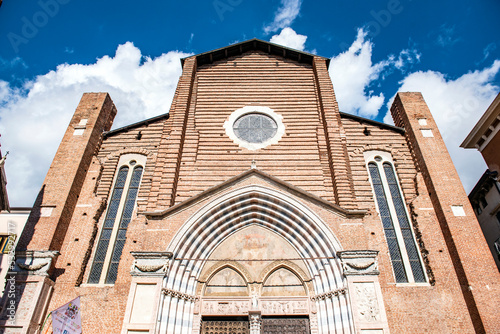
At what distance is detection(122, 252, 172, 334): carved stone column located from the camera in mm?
8930

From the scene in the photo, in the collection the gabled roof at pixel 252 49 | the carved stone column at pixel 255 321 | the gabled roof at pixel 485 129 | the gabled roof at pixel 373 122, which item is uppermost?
the gabled roof at pixel 252 49

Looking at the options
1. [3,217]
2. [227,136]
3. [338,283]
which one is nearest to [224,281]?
[338,283]

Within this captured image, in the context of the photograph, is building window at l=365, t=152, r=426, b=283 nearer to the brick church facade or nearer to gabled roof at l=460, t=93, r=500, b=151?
the brick church facade

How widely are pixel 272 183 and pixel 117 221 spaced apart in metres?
5.63

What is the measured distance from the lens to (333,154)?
13.1 metres

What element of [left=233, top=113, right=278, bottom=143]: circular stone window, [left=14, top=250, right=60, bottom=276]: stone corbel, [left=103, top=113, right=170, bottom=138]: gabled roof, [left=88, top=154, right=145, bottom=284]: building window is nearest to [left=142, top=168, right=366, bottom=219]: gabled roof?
[left=88, top=154, right=145, bottom=284]: building window

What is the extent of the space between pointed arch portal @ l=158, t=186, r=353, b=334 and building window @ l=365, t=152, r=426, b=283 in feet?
8.72

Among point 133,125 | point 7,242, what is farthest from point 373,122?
Result: point 7,242

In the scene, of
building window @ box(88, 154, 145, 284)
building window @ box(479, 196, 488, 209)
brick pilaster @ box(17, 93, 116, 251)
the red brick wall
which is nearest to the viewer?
brick pilaster @ box(17, 93, 116, 251)

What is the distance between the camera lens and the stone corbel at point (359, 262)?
9500 mm

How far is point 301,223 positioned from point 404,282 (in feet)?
12.2

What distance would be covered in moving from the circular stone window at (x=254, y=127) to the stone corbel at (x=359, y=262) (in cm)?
577

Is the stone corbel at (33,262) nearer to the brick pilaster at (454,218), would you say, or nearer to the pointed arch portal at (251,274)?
the pointed arch portal at (251,274)

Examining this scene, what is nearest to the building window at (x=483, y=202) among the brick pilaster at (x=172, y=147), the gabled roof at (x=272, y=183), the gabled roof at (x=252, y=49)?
the gabled roof at (x=252, y=49)
